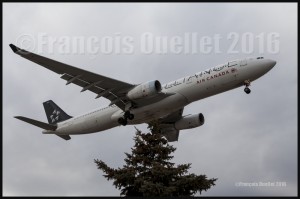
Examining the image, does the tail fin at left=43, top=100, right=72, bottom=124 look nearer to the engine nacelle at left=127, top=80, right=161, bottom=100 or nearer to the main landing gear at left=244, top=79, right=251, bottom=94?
the engine nacelle at left=127, top=80, right=161, bottom=100

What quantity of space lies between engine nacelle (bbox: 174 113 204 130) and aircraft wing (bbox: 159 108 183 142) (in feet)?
1.44

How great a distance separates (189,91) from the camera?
38844mm

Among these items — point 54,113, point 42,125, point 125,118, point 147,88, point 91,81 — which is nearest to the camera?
point 147,88

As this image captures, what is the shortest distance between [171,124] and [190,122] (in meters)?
1.99

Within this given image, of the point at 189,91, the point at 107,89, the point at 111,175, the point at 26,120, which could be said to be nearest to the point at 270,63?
the point at 189,91

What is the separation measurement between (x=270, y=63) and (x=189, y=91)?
20.1 feet

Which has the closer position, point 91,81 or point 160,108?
point 91,81

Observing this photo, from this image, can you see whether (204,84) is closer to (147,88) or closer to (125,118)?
(147,88)

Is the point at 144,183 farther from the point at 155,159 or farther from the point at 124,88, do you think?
the point at 124,88

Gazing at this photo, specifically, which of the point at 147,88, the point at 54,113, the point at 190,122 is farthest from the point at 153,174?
the point at 54,113

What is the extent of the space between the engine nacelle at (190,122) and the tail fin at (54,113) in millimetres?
10128

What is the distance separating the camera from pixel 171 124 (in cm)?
4875

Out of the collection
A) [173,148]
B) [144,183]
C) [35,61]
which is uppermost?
[35,61]

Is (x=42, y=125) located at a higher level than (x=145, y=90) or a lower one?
lower
